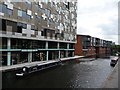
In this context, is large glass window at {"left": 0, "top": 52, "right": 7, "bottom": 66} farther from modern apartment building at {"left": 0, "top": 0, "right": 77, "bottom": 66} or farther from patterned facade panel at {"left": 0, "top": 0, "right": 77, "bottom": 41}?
patterned facade panel at {"left": 0, "top": 0, "right": 77, "bottom": 41}

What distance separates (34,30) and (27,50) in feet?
18.7

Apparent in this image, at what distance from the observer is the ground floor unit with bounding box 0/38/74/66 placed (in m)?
39.9

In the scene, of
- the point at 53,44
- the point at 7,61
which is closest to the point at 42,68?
the point at 7,61

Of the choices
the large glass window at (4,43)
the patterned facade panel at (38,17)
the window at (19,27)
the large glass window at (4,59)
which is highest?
the patterned facade panel at (38,17)

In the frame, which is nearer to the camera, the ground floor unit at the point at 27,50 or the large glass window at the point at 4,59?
the large glass window at the point at 4,59

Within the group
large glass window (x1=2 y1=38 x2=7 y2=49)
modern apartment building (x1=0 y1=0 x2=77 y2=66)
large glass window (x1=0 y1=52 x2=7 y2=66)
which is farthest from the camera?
modern apartment building (x1=0 y1=0 x2=77 y2=66)

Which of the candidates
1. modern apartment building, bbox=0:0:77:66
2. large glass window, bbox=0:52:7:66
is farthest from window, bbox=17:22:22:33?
large glass window, bbox=0:52:7:66

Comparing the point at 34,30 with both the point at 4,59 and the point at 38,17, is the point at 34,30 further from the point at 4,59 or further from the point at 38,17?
the point at 4,59

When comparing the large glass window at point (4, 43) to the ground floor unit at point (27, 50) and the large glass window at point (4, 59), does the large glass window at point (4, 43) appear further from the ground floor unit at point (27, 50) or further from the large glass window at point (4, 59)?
the large glass window at point (4, 59)

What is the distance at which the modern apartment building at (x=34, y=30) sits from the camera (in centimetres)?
3981

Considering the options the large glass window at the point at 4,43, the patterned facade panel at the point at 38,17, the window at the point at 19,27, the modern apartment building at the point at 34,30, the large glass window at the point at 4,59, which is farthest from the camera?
the window at the point at 19,27

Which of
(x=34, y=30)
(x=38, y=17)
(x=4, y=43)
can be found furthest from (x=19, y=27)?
(x=38, y=17)

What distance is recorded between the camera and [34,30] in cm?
4944

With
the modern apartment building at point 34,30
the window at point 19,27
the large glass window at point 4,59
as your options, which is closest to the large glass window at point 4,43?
the modern apartment building at point 34,30
